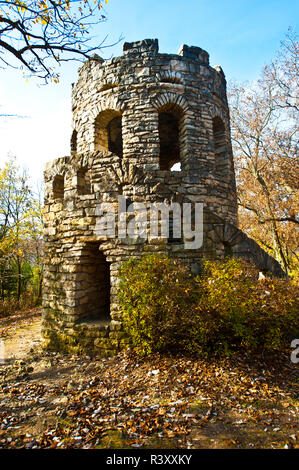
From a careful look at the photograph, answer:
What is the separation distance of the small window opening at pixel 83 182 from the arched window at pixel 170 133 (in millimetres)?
2501

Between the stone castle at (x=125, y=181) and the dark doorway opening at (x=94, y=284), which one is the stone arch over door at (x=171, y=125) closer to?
the stone castle at (x=125, y=181)

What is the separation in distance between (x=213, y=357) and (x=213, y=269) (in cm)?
141

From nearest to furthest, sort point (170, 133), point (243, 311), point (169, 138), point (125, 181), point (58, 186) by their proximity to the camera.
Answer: point (243, 311), point (125, 181), point (58, 186), point (170, 133), point (169, 138)

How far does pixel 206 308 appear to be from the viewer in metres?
3.63

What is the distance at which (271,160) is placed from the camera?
40.7 feet

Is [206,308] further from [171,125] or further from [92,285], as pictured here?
[171,125]

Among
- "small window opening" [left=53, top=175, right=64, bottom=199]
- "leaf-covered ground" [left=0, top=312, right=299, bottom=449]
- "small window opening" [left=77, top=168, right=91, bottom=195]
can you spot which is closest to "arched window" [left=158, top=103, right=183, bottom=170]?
"small window opening" [left=77, top=168, right=91, bottom=195]

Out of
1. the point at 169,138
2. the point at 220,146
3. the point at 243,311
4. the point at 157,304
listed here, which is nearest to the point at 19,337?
the point at 157,304

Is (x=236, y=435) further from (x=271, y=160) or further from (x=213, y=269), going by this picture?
(x=271, y=160)
